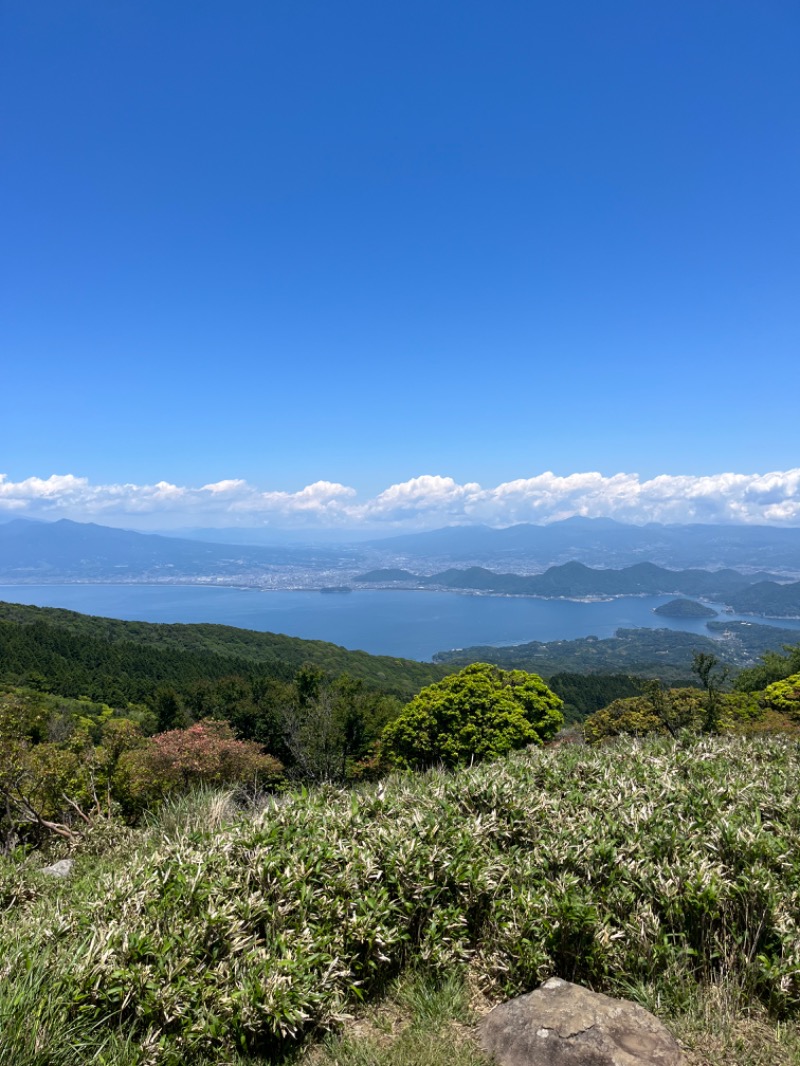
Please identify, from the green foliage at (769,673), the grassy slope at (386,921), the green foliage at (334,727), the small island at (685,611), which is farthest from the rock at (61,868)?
the small island at (685,611)

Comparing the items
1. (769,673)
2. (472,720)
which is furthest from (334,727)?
(769,673)

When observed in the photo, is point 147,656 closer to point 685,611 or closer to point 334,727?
point 334,727

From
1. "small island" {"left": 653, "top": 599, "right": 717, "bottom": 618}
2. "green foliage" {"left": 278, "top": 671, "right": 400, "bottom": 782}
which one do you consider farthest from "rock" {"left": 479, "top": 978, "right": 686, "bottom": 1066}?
"small island" {"left": 653, "top": 599, "right": 717, "bottom": 618}

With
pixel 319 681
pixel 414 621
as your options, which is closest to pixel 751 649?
pixel 414 621

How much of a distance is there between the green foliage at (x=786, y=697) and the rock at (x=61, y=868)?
20976mm

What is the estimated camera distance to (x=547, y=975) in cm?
303

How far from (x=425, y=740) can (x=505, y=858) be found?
14.3 meters

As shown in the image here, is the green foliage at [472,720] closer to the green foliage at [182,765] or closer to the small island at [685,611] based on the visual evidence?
the green foliage at [182,765]

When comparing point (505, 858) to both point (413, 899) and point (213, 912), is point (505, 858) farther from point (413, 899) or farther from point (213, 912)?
point (213, 912)

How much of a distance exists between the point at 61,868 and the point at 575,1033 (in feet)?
17.7

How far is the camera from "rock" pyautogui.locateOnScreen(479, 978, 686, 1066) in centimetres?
242

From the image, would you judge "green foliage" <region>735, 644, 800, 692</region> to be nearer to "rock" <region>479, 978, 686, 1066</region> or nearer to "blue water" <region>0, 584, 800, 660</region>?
"rock" <region>479, 978, 686, 1066</region>

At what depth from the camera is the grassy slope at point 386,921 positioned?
8.02 feet

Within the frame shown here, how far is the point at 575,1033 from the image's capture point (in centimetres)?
249
